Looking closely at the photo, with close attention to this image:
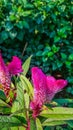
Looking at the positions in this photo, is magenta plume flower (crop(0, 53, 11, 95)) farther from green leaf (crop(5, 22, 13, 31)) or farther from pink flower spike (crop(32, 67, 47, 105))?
green leaf (crop(5, 22, 13, 31))

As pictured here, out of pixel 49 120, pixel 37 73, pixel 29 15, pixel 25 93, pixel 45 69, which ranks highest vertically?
pixel 37 73

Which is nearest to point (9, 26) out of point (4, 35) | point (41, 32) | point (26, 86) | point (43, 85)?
point (4, 35)

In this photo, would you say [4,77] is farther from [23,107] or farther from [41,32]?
[41,32]

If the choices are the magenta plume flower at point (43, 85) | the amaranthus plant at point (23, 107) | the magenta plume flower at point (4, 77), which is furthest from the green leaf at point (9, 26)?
the magenta plume flower at point (43, 85)

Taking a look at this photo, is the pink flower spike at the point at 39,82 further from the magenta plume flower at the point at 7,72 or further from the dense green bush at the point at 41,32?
the dense green bush at the point at 41,32

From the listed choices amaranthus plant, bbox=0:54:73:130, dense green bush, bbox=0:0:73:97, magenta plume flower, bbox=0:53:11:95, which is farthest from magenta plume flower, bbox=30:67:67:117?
dense green bush, bbox=0:0:73:97

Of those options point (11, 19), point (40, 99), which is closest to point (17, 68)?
point (40, 99)

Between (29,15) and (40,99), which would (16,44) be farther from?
(40,99)

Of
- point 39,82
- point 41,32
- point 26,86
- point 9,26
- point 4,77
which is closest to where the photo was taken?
point 39,82
